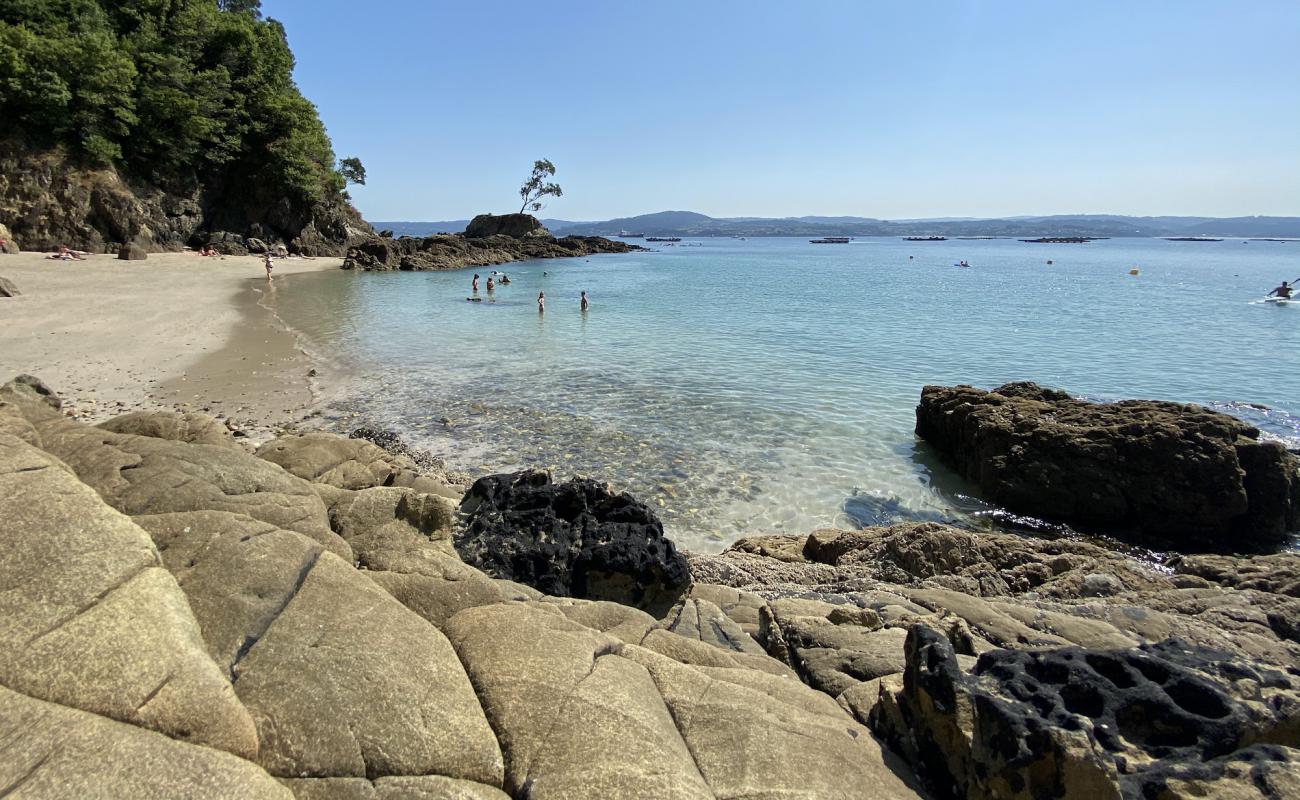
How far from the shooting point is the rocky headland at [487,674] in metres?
2.59

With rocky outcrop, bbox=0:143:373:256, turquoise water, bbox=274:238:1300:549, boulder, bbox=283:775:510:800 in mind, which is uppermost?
rocky outcrop, bbox=0:143:373:256

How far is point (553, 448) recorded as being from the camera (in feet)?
39.3

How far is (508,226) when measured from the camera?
9950cm

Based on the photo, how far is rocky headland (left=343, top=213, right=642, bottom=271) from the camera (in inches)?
2135

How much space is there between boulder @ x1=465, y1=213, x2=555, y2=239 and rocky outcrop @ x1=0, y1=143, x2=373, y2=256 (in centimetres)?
4390

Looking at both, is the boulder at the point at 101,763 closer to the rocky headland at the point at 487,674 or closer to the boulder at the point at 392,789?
the rocky headland at the point at 487,674

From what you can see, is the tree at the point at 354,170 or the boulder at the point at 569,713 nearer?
the boulder at the point at 569,713

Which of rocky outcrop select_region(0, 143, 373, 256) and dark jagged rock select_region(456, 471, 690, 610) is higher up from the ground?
rocky outcrop select_region(0, 143, 373, 256)

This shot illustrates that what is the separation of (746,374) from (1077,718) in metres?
15.5

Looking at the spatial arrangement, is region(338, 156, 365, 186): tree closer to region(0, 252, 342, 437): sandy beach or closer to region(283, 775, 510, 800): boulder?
region(0, 252, 342, 437): sandy beach

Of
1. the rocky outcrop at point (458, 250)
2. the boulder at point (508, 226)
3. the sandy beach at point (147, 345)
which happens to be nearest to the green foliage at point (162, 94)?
the rocky outcrop at point (458, 250)

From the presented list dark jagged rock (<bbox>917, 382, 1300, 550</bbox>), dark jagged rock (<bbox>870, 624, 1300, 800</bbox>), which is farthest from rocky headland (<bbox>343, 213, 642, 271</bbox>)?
dark jagged rock (<bbox>870, 624, 1300, 800</bbox>)

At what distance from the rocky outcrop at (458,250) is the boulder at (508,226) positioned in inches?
33.5

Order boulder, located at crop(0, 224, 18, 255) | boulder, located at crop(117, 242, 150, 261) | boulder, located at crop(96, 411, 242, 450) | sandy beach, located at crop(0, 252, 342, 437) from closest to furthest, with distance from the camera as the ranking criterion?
boulder, located at crop(96, 411, 242, 450) < sandy beach, located at crop(0, 252, 342, 437) < boulder, located at crop(0, 224, 18, 255) < boulder, located at crop(117, 242, 150, 261)
